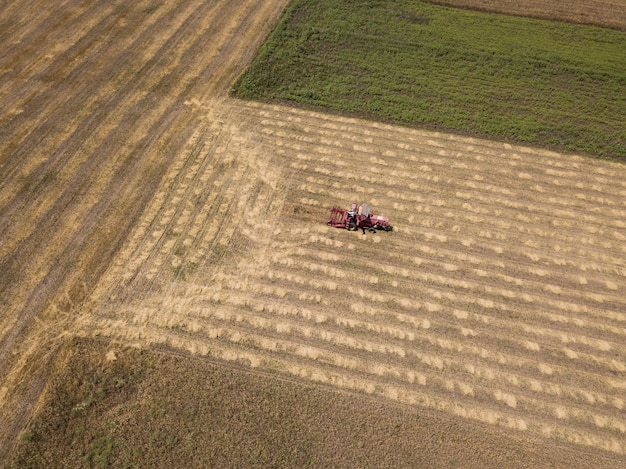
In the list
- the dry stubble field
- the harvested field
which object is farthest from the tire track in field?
the harvested field

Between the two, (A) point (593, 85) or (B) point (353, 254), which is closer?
→ (B) point (353, 254)

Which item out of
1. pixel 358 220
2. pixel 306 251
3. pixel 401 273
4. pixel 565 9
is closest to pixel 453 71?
pixel 565 9

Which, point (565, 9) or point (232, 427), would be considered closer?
point (232, 427)

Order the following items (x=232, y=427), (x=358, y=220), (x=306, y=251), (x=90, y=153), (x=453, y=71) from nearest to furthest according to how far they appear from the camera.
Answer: (x=232, y=427) < (x=306, y=251) < (x=358, y=220) < (x=90, y=153) < (x=453, y=71)

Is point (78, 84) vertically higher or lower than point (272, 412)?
higher

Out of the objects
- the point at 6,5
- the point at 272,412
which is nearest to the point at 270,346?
the point at 272,412

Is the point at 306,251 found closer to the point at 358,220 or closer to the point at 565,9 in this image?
the point at 358,220

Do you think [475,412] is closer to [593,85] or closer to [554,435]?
[554,435]
